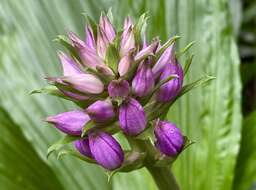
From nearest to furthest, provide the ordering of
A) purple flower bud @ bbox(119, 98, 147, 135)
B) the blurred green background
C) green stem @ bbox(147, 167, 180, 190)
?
purple flower bud @ bbox(119, 98, 147, 135)
green stem @ bbox(147, 167, 180, 190)
the blurred green background

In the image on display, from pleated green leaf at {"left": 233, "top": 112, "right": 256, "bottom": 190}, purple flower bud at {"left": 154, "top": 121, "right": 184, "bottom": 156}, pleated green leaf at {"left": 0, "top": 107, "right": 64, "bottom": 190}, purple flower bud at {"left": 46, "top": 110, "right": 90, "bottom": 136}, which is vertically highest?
purple flower bud at {"left": 46, "top": 110, "right": 90, "bottom": 136}

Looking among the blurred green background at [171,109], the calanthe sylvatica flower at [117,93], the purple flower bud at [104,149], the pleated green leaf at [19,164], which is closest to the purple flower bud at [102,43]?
the calanthe sylvatica flower at [117,93]

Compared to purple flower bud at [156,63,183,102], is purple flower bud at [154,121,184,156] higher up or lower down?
lower down

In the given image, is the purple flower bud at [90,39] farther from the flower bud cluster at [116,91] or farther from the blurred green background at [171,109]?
the blurred green background at [171,109]

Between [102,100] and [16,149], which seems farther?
[16,149]

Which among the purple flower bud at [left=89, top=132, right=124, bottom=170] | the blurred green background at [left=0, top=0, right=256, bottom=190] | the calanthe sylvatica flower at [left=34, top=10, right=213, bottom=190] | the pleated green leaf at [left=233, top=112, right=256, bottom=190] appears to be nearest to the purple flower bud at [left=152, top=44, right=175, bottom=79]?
the calanthe sylvatica flower at [left=34, top=10, right=213, bottom=190]

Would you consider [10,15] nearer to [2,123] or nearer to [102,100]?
[2,123]

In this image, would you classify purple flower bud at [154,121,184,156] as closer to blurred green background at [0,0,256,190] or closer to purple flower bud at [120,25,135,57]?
purple flower bud at [120,25,135,57]

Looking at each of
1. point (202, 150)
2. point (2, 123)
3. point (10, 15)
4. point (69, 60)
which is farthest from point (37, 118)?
point (69, 60)
